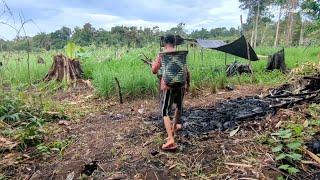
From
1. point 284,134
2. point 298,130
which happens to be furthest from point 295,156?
point 298,130

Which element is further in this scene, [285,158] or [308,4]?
[308,4]

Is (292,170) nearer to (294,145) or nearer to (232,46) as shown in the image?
(294,145)

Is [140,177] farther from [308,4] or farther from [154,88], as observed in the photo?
[308,4]

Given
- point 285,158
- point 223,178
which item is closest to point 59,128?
point 223,178

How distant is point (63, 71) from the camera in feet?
27.2

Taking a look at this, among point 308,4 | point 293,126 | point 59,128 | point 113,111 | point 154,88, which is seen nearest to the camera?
point 293,126

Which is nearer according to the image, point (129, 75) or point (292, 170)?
point (292, 170)

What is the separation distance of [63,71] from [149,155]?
5.35 m

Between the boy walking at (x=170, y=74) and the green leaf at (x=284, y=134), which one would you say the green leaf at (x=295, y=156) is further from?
the boy walking at (x=170, y=74)

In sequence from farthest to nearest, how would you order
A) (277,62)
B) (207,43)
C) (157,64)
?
1. (277,62)
2. (207,43)
3. (157,64)

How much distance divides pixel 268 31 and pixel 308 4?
38.9m

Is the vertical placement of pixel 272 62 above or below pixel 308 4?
below

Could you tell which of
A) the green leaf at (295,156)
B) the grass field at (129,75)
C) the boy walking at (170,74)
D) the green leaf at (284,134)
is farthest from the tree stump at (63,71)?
the green leaf at (295,156)

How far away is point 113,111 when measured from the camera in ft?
18.4
